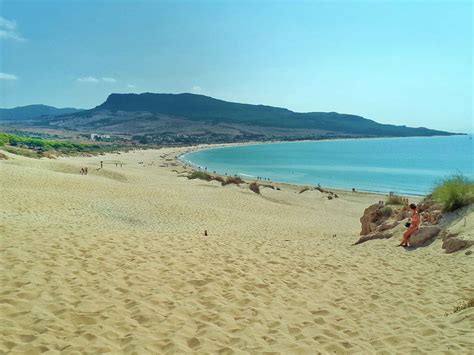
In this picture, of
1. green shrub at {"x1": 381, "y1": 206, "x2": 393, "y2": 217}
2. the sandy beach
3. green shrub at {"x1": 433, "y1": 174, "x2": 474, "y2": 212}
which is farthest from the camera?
green shrub at {"x1": 381, "y1": 206, "x2": 393, "y2": 217}

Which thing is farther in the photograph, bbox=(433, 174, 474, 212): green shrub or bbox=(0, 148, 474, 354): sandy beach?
bbox=(433, 174, 474, 212): green shrub

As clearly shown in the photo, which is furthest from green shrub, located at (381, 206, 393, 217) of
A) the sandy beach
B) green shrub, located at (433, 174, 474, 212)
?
the sandy beach

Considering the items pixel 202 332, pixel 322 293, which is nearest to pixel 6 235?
pixel 202 332

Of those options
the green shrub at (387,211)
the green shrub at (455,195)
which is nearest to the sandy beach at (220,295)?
the green shrub at (455,195)

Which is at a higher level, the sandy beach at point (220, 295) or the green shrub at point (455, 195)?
the green shrub at point (455, 195)

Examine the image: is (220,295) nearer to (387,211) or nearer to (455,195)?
(455,195)

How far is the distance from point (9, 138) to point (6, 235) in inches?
2787

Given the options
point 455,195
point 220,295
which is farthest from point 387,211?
point 220,295

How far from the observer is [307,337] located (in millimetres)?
4754

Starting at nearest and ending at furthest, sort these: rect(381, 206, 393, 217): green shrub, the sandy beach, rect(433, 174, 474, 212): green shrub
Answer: the sandy beach → rect(433, 174, 474, 212): green shrub → rect(381, 206, 393, 217): green shrub

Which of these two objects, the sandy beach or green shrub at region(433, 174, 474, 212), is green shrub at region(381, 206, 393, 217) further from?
the sandy beach

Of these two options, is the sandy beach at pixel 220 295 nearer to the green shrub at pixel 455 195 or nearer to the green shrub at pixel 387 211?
the green shrub at pixel 455 195

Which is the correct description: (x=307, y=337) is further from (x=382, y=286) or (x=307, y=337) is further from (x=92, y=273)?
(x=92, y=273)

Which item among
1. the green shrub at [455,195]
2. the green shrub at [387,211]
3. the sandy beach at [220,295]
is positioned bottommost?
the sandy beach at [220,295]
